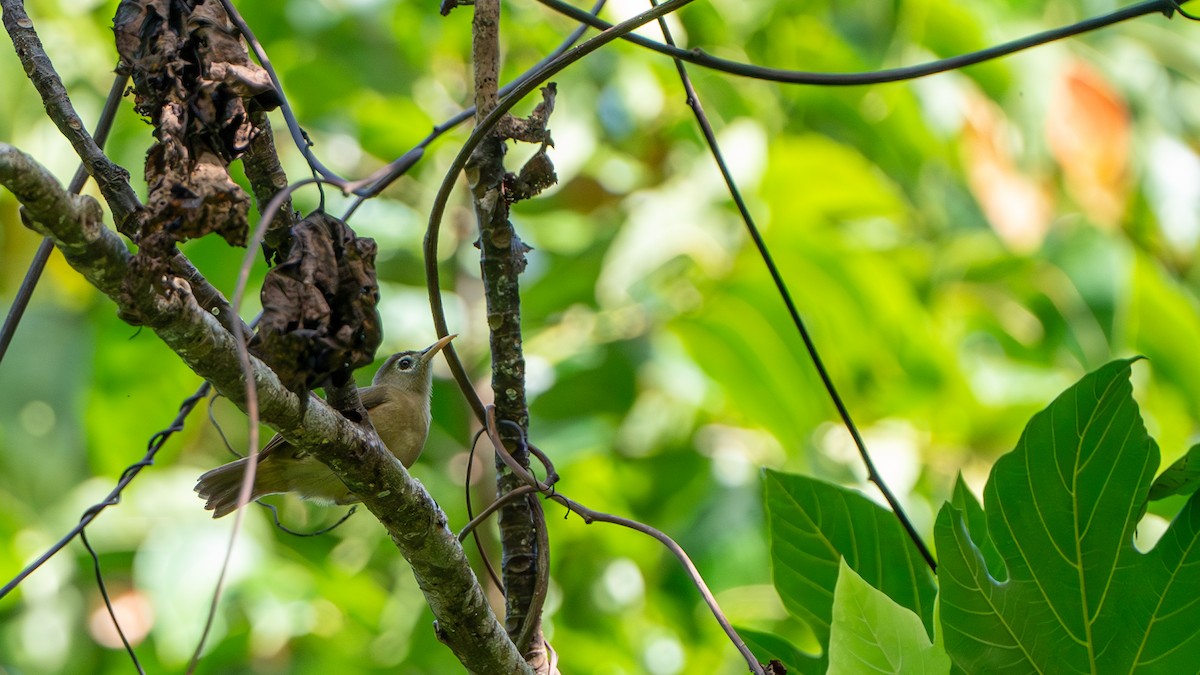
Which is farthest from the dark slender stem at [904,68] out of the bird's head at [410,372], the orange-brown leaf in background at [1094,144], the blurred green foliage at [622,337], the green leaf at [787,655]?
the orange-brown leaf in background at [1094,144]

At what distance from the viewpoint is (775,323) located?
4.31 m

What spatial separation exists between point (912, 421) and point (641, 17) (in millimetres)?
4135

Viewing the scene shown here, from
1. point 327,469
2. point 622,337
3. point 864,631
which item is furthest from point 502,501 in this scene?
point 622,337

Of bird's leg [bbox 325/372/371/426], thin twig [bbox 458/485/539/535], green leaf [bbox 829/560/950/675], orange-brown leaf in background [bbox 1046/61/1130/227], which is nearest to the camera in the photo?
bird's leg [bbox 325/372/371/426]

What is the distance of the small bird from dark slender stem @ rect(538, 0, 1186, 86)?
1.17 m

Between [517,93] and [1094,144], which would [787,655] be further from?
[1094,144]

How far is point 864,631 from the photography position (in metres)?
1.70

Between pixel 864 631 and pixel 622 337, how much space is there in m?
3.11

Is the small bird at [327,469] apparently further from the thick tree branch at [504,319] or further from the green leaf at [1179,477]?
the green leaf at [1179,477]

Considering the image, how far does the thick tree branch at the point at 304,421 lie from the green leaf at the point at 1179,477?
108cm

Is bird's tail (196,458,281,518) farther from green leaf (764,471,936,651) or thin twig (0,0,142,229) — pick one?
thin twig (0,0,142,229)

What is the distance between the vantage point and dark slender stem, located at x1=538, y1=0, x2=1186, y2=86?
1.64 metres

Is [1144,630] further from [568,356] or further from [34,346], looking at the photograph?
[34,346]

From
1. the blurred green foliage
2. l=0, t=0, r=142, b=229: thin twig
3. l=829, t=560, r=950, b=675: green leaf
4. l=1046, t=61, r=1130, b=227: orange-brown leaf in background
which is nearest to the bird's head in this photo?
the blurred green foliage
